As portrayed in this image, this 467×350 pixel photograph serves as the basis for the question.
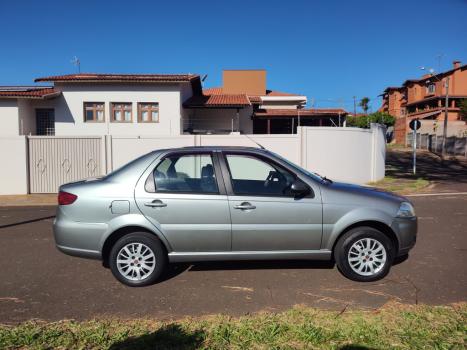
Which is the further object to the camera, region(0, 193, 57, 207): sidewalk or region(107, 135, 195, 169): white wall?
region(107, 135, 195, 169): white wall


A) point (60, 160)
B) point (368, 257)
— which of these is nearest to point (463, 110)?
point (60, 160)

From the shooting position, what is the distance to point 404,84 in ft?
229

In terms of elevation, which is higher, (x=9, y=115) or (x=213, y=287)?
(x=9, y=115)

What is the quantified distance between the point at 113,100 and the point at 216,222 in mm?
20724

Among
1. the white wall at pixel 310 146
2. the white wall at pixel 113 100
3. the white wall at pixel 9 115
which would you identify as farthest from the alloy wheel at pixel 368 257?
the white wall at pixel 9 115

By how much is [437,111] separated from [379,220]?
186 feet

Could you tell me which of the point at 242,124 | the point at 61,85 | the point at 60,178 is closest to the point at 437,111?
the point at 242,124

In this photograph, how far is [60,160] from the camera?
50.0ft

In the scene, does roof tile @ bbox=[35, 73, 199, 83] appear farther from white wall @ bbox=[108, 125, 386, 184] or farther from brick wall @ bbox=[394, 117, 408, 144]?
brick wall @ bbox=[394, 117, 408, 144]

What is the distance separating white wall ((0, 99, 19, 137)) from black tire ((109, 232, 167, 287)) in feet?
64.3

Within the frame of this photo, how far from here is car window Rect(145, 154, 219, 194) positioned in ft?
16.6

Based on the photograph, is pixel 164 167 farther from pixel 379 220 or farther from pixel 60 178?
pixel 60 178

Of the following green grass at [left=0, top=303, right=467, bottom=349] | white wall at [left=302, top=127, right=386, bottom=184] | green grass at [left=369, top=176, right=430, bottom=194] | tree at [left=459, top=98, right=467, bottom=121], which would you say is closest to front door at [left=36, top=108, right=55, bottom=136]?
white wall at [left=302, top=127, right=386, bottom=184]

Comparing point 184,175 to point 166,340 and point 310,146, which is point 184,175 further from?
point 310,146
